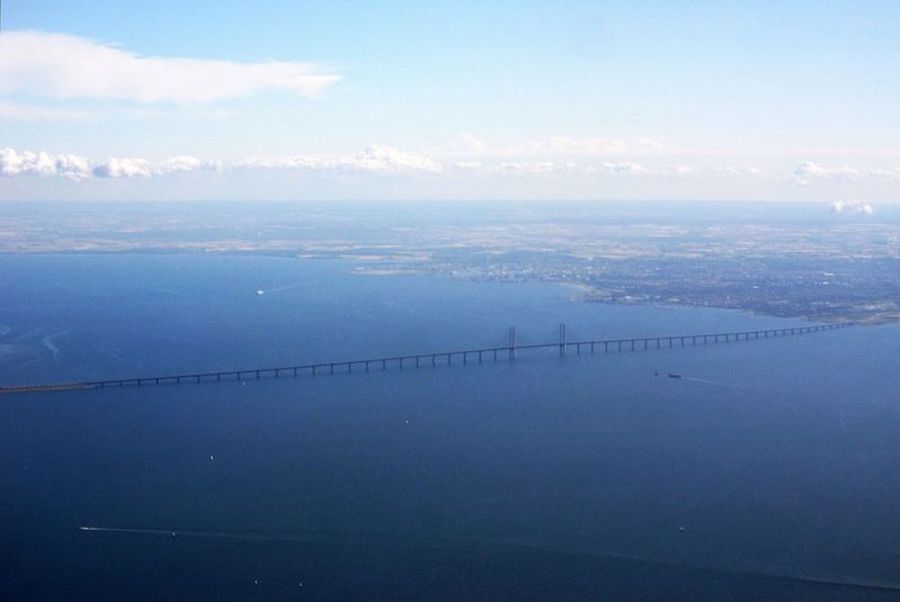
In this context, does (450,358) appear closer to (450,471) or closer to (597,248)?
(450,471)

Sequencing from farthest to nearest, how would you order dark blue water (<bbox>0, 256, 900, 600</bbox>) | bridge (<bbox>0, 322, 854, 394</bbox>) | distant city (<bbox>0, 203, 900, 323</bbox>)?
1. distant city (<bbox>0, 203, 900, 323</bbox>)
2. bridge (<bbox>0, 322, 854, 394</bbox>)
3. dark blue water (<bbox>0, 256, 900, 600</bbox>)

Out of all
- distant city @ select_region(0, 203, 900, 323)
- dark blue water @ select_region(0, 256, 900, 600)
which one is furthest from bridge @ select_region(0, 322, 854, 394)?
distant city @ select_region(0, 203, 900, 323)

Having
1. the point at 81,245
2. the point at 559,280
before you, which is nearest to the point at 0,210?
the point at 81,245

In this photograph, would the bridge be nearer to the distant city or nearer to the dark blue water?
the dark blue water

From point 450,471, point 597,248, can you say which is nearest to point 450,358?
point 450,471

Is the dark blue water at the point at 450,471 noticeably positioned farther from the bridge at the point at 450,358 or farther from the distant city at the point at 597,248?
the distant city at the point at 597,248

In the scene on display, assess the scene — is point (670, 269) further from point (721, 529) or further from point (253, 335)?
point (721, 529)

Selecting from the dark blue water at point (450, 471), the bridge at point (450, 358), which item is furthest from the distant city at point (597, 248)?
the dark blue water at point (450, 471)
